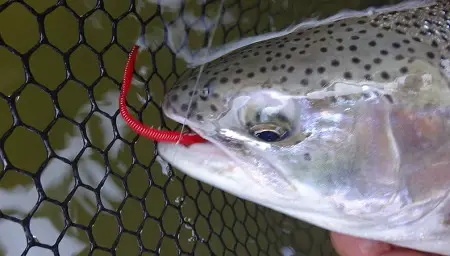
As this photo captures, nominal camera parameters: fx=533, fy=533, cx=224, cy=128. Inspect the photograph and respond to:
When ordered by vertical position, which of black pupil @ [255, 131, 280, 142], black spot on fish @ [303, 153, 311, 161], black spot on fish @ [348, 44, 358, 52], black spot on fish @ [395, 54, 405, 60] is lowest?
black spot on fish @ [303, 153, 311, 161]

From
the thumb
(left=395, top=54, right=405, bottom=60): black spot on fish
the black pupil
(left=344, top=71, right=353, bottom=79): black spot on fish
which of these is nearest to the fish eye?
the black pupil

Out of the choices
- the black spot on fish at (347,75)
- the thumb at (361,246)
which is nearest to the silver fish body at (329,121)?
the black spot on fish at (347,75)

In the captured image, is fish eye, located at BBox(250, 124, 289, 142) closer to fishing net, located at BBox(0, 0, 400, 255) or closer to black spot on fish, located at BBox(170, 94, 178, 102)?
black spot on fish, located at BBox(170, 94, 178, 102)

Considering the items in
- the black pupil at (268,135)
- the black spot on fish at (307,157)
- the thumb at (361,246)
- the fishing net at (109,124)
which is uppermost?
the black pupil at (268,135)

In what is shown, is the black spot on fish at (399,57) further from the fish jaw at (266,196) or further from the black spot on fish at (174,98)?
the black spot on fish at (174,98)

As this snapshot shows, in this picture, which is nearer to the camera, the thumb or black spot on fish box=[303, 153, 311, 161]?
black spot on fish box=[303, 153, 311, 161]

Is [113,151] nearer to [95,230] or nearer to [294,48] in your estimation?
[95,230]

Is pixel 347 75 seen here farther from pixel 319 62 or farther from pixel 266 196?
pixel 266 196

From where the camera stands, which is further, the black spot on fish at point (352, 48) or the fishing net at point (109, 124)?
the fishing net at point (109, 124)
